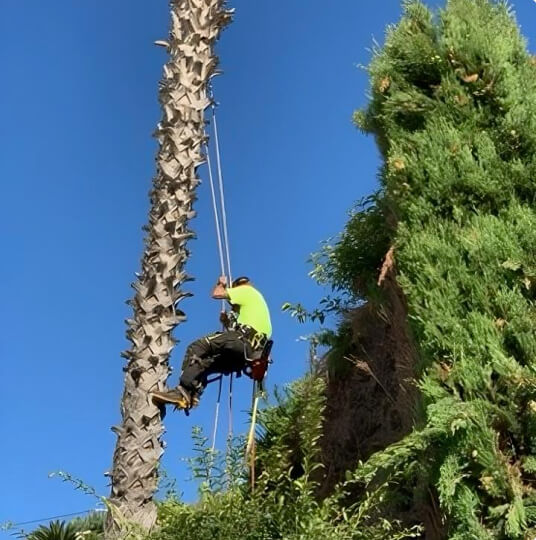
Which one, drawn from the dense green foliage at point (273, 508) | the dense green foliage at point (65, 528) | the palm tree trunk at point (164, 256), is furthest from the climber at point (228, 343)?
the dense green foliage at point (65, 528)

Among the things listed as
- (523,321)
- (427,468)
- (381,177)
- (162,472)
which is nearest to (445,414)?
(427,468)

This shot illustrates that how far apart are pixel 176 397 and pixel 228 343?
36.3 inches

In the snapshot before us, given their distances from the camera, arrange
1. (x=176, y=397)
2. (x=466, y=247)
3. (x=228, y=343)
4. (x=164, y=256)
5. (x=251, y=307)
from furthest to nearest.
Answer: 1. (x=251, y=307)
2. (x=228, y=343)
3. (x=164, y=256)
4. (x=176, y=397)
5. (x=466, y=247)

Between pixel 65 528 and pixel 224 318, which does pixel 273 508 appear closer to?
pixel 224 318

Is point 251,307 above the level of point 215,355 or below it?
above

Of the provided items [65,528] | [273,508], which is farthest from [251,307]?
[65,528]

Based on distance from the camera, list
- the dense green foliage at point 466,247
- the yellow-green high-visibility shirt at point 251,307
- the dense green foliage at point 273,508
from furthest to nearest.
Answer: the yellow-green high-visibility shirt at point 251,307, the dense green foliage at point 466,247, the dense green foliage at point 273,508

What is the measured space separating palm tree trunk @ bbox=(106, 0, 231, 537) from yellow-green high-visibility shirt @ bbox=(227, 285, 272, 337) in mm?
1005

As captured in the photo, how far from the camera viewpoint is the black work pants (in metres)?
6.15

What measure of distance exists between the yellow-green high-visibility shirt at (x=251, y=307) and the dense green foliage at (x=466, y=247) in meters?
1.31

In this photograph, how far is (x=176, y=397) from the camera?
5.49 m

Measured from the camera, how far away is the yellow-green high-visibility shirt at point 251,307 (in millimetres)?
6633

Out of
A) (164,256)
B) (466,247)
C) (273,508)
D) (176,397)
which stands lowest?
(273,508)

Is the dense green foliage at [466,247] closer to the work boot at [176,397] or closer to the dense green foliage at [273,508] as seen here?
the dense green foliage at [273,508]
